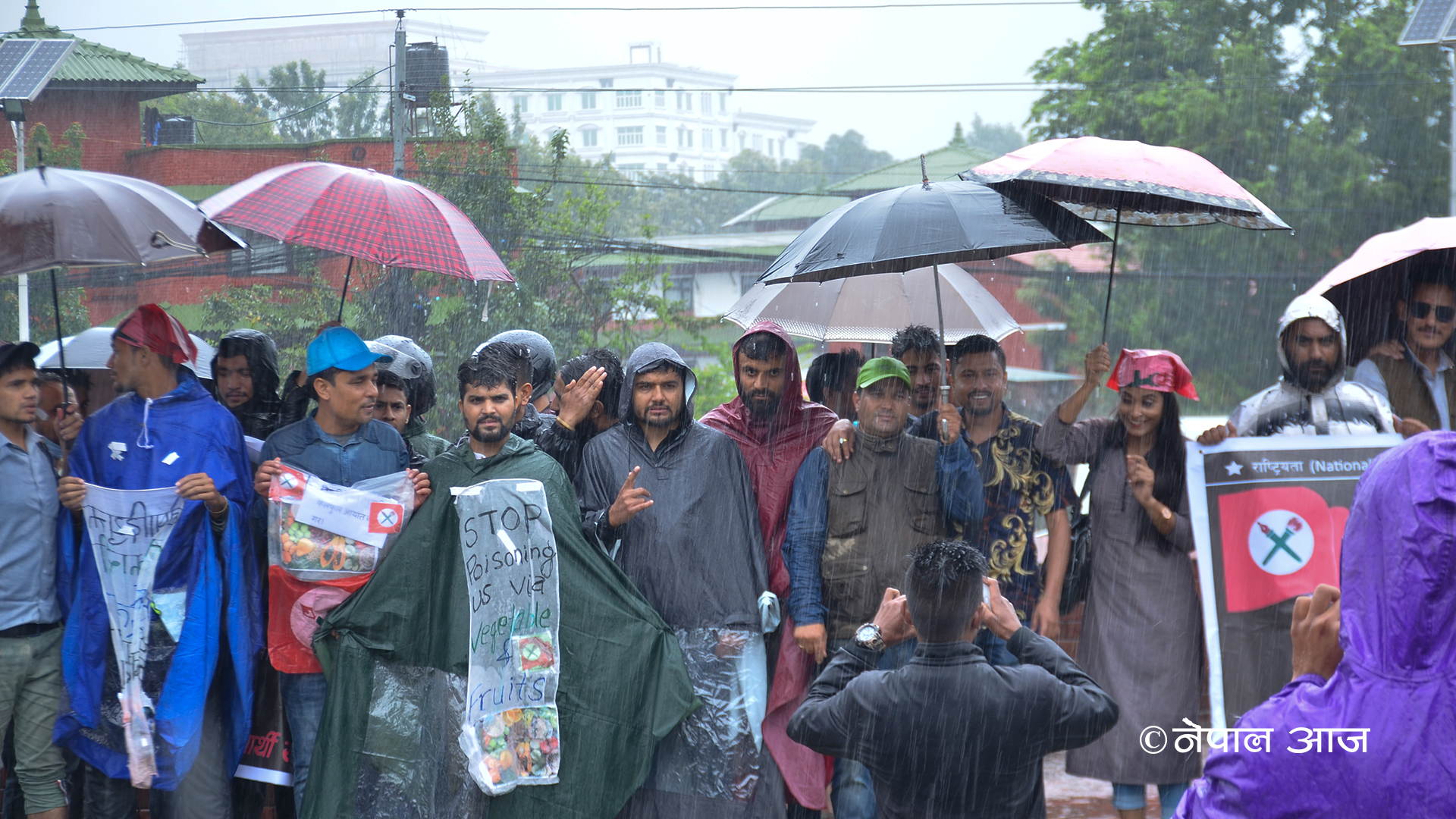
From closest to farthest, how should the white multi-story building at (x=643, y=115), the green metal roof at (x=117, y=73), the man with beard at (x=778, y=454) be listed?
the man with beard at (x=778, y=454)
the green metal roof at (x=117, y=73)
the white multi-story building at (x=643, y=115)

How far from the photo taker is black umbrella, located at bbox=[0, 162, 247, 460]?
13.3ft

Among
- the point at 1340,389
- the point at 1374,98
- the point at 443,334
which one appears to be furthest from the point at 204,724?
Answer: the point at 1374,98

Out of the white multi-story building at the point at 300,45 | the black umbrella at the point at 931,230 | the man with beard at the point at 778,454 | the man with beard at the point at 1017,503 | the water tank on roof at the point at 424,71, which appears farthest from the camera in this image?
the white multi-story building at the point at 300,45

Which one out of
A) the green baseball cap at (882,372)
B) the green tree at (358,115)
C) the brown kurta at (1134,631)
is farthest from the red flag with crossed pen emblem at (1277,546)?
the green tree at (358,115)

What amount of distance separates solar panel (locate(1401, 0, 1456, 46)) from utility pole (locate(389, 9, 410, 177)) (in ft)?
38.8

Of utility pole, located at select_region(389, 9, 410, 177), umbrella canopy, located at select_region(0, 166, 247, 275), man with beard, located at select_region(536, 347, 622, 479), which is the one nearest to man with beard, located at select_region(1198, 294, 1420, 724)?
man with beard, located at select_region(536, 347, 622, 479)

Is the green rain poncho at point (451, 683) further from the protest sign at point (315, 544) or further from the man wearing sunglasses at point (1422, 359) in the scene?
the man wearing sunglasses at point (1422, 359)

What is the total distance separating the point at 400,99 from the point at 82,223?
41.9ft

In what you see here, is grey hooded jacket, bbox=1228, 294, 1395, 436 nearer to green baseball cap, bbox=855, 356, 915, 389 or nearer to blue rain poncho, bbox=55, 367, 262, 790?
green baseball cap, bbox=855, 356, 915, 389

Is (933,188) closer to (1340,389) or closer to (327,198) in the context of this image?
(1340,389)

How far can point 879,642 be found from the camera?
10.6 feet

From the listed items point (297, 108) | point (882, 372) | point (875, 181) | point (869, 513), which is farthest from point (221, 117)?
point (869, 513)

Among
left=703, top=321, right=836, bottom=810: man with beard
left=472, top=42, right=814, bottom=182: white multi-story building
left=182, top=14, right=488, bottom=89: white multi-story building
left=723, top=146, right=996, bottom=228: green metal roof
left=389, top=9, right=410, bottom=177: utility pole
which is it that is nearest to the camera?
left=703, top=321, right=836, bottom=810: man with beard

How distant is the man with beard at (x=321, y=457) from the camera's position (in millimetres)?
4109
